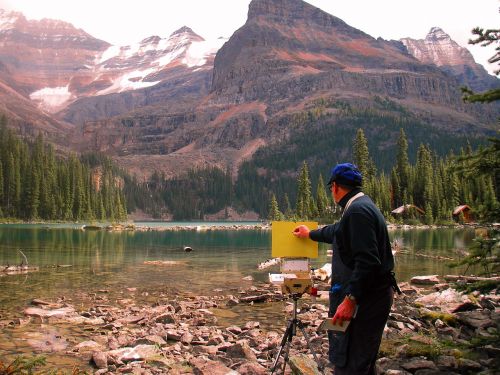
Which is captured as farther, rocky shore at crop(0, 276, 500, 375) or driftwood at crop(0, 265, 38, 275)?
driftwood at crop(0, 265, 38, 275)

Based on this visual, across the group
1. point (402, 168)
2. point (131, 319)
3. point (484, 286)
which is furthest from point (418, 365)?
point (402, 168)

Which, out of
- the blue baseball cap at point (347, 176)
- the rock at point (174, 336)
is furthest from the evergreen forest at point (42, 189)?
the blue baseball cap at point (347, 176)

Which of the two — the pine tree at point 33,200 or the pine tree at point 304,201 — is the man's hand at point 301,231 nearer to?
the pine tree at point 304,201

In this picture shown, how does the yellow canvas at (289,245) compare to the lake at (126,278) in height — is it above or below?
above

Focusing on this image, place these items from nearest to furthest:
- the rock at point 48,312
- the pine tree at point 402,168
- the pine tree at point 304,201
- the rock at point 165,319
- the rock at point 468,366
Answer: the rock at point 468,366 < the rock at point 165,319 < the rock at point 48,312 < the pine tree at point 402,168 < the pine tree at point 304,201

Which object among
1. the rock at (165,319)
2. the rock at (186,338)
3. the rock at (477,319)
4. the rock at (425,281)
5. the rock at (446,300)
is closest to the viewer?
the rock at (477,319)

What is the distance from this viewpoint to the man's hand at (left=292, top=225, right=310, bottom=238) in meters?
7.79

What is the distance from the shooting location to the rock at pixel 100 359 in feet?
35.8

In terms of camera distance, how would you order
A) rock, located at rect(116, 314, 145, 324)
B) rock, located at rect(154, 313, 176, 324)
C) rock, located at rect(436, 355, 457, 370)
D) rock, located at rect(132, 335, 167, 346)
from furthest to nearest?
1. rock, located at rect(154, 313, 176, 324)
2. rock, located at rect(116, 314, 145, 324)
3. rock, located at rect(132, 335, 167, 346)
4. rock, located at rect(436, 355, 457, 370)

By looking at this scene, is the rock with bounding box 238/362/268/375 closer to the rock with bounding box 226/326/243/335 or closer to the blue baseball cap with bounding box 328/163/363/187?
the blue baseball cap with bounding box 328/163/363/187

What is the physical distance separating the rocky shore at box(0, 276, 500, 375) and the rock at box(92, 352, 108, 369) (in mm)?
21

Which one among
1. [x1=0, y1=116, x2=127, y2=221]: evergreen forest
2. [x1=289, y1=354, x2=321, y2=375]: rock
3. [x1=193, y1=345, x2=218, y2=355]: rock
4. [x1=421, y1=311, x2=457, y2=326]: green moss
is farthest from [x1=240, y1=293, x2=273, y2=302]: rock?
[x1=0, y1=116, x2=127, y2=221]: evergreen forest

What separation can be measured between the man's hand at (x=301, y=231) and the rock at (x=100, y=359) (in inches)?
223

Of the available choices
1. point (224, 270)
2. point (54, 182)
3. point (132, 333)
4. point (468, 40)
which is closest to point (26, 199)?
point (54, 182)
